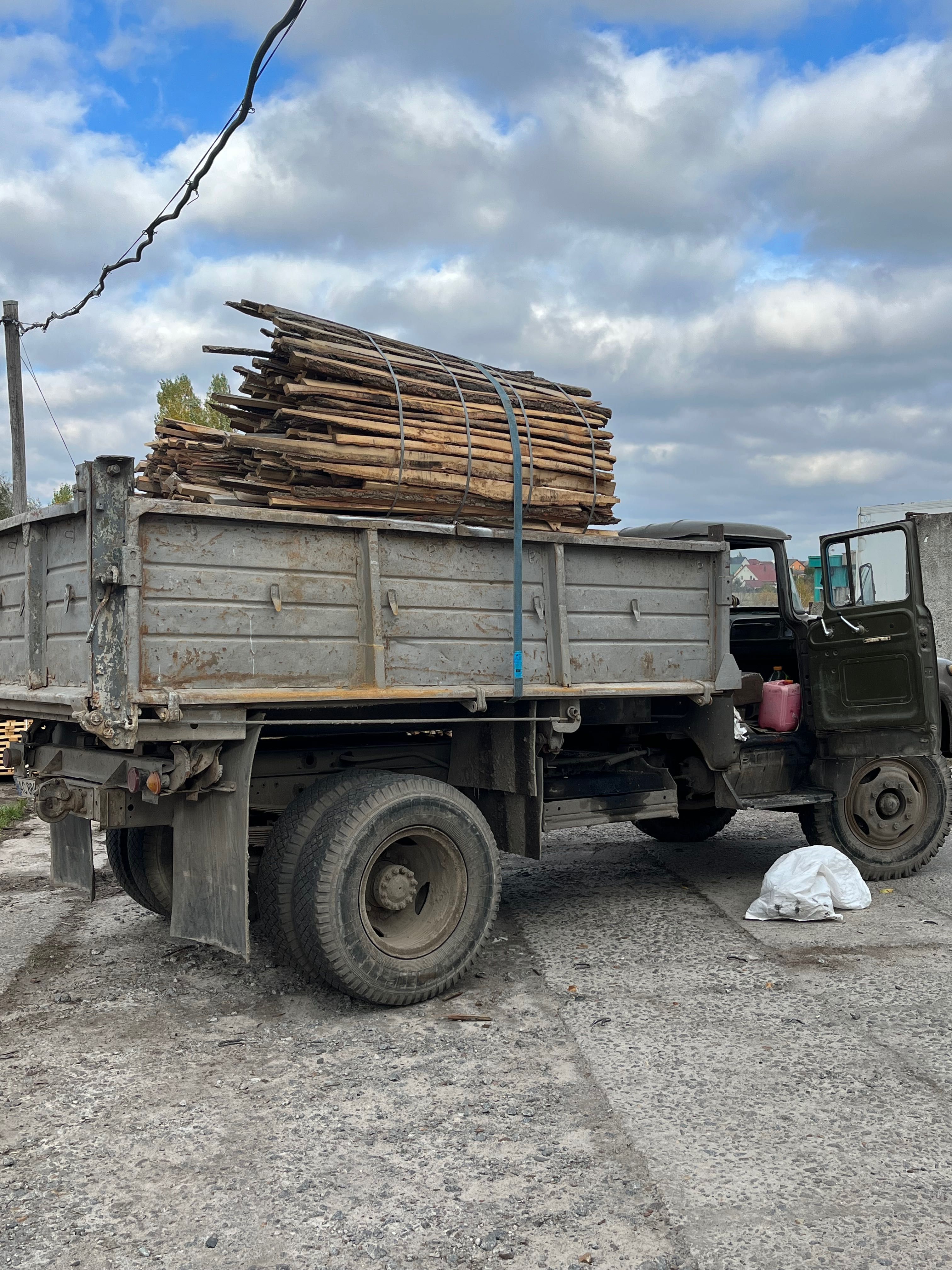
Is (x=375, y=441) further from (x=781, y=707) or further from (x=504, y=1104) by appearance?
(x=781, y=707)

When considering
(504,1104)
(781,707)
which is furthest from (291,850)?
(781,707)

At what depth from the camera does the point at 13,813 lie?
10086 mm

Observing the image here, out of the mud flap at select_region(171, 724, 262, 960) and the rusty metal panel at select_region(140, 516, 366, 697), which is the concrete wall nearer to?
the rusty metal panel at select_region(140, 516, 366, 697)

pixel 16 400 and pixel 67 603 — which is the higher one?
pixel 16 400

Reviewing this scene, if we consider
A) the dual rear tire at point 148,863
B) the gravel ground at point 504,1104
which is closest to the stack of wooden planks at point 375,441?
the dual rear tire at point 148,863

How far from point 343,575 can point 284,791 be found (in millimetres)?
1204

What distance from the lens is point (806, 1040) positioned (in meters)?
4.41

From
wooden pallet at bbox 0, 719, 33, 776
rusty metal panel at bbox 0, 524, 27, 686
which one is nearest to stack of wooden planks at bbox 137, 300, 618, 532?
rusty metal panel at bbox 0, 524, 27, 686

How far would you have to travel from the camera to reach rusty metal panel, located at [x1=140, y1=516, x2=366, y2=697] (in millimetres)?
4441

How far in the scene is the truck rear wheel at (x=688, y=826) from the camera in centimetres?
855

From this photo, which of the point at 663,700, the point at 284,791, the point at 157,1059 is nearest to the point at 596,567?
the point at 663,700

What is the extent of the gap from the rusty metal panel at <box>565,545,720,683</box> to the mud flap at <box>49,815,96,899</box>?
267cm

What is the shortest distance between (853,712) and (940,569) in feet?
29.5

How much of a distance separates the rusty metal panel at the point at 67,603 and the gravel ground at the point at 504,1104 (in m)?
1.57
